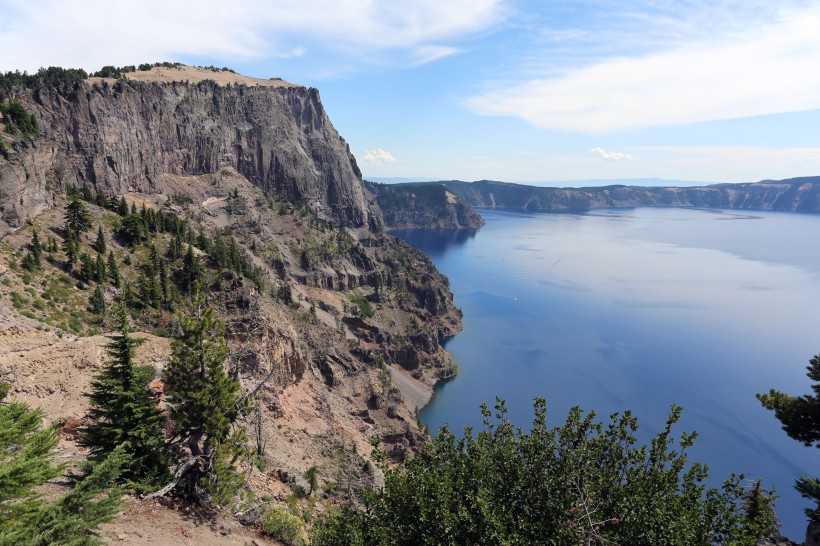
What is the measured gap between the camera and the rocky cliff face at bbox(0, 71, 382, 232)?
70.9 m

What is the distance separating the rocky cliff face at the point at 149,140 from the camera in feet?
233

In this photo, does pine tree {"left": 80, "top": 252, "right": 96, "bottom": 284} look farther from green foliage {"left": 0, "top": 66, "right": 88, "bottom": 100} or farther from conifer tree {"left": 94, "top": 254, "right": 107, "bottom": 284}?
green foliage {"left": 0, "top": 66, "right": 88, "bottom": 100}

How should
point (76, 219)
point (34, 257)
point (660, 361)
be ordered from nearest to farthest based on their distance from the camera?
point (34, 257)
point (76, 219)
point (660, 361)

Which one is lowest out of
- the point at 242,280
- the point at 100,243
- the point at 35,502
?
the point at 242,280

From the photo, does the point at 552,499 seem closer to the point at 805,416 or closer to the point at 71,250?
the point at 805,416

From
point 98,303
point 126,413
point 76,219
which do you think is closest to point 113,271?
point 98,303

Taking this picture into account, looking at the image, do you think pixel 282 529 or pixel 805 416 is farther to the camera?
pixel 805 416

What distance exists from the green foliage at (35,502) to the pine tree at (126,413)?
4.45 metres

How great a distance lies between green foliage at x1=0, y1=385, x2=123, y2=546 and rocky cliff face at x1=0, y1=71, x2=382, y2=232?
58200mm

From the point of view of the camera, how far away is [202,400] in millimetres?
24781

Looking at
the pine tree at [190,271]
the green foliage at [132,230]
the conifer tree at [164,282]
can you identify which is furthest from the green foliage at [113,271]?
the green foliage at [132,230]

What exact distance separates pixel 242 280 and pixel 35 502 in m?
59.7

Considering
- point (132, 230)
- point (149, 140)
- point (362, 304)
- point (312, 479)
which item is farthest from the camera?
point (362, 304)

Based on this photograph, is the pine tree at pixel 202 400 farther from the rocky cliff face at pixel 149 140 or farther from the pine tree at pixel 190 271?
the rocky cliff face at pixel 149 140
